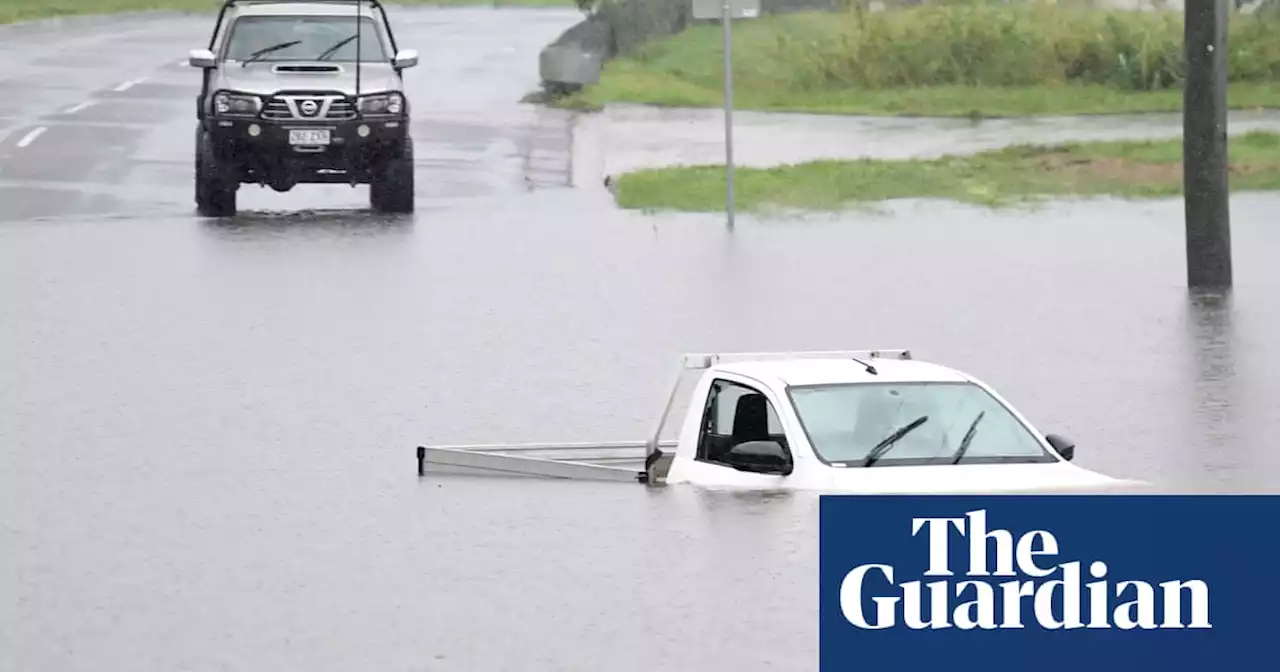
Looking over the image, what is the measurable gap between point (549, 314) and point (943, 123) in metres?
16.2

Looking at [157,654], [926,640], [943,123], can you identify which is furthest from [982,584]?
[943,123]

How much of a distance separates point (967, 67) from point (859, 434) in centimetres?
3161

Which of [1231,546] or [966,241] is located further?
[966,241]

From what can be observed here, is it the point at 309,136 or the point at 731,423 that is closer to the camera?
the point at 731,423

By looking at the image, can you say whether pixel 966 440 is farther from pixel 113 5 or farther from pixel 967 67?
pixel 113 5

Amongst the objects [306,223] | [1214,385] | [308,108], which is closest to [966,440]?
[1214,385]

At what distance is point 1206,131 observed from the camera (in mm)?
23406

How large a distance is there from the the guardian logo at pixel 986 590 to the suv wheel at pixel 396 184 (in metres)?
22.8

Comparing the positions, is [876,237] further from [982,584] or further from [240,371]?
[982,584]

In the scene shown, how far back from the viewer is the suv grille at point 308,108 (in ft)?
97.1

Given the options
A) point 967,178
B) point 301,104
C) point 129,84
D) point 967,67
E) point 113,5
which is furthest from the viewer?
point 113,5

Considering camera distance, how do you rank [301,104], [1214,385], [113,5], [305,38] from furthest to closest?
[113,5] → [305,38] → [301,104] → [1214,385]

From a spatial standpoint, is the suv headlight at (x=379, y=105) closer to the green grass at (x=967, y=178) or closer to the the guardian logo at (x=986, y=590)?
the green grass at (x=967, y=178)

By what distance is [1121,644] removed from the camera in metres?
7.76
